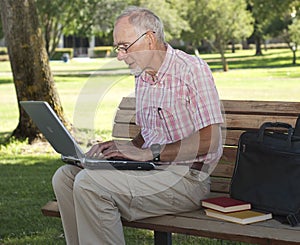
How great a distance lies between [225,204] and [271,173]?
30 cm

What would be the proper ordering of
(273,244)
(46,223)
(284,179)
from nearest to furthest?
(273,244)
(284,179)
(46,223)

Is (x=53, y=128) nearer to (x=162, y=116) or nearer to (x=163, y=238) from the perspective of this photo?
(x=162, y=116)

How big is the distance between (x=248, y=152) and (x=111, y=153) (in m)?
0.74

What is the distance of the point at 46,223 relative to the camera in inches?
226

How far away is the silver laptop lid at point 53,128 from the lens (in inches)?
152

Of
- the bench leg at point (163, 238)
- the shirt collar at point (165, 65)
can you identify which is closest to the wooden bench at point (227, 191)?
the bench leg at point (163, 238)

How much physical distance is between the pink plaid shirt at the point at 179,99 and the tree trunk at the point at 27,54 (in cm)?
588

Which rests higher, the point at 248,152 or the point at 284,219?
the point at 248,152

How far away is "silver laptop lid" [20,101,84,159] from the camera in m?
3.87

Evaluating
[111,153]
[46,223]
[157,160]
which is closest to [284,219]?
[157,160]

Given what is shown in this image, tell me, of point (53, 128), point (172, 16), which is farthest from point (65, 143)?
point (172, 16)

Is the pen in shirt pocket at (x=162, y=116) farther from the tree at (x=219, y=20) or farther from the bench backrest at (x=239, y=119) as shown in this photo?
the tree at (x=219, y=20)

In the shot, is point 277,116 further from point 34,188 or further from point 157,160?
point 34,188

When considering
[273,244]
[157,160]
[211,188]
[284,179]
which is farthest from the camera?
[211,188]
